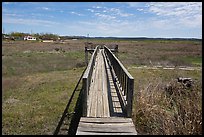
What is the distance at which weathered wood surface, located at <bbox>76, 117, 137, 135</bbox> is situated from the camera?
4.63 metres

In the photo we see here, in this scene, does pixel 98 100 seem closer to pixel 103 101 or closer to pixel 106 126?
pixel 103 101

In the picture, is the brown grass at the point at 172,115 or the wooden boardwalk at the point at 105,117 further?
the brown grass at the point at 172,115

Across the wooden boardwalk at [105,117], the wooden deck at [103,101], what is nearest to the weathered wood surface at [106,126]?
the wooden boardwalk at [105,117]

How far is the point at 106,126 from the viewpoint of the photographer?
4.90 metres

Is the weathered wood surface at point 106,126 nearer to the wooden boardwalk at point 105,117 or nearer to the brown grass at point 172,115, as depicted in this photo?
the wooden boardwalk at point 105,117

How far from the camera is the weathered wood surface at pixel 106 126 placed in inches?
182

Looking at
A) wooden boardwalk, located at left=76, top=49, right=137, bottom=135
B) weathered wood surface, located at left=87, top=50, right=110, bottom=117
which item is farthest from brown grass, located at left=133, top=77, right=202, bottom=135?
weathered wood surface, located at left=87, top=50, right=110, bottom=117

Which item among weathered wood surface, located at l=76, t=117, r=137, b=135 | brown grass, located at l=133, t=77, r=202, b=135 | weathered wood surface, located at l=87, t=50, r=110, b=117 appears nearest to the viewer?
weathered wood surface, located at l=76, t=117, r=137, b=135

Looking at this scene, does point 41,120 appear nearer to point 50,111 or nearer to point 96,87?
point 50,111

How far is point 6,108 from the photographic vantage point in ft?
35.2

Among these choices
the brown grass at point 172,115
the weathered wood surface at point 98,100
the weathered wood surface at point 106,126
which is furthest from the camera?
the weathered wood surface at point 98,100

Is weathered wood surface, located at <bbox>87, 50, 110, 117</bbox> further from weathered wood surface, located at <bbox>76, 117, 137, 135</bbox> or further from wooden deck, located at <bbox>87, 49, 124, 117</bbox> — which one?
weathered wood surface, located at <bbox>76, 117, 137, 135</bbox>

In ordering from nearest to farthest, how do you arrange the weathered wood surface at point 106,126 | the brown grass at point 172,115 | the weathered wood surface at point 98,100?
the weathered wood surface at point 106,126
the brown grass at point 172,115
the weathered wood surface at point 98,100

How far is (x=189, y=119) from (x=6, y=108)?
8063 mm
